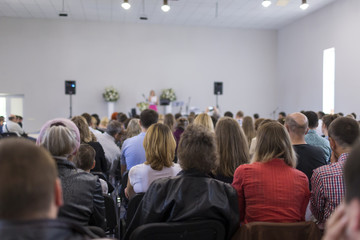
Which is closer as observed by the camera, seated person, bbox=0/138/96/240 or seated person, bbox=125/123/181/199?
seated person, bbox=0/138/96/240

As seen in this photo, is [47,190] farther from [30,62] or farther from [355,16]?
[30,62]

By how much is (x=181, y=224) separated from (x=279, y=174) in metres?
0.80

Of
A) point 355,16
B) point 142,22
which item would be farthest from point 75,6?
point 355,16

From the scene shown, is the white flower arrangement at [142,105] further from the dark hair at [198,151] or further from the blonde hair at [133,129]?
the dark hair at [198,151]

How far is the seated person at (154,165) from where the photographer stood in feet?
9.01

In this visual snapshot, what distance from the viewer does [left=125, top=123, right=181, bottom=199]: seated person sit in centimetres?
275

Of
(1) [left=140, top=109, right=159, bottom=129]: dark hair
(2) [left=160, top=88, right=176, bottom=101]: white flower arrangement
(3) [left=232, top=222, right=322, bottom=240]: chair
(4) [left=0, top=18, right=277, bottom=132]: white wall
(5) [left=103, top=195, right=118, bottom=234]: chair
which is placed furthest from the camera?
(2) [left=160, top=88, right=176, bottom=101]: white flower arrangement

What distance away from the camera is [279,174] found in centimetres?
215

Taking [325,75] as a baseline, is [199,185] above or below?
below

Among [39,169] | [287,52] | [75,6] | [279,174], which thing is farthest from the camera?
[287,52]

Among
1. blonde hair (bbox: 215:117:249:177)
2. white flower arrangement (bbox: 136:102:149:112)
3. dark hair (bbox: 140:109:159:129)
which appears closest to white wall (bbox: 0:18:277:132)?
white flower arrangement (bbox: 136:102:149:112)

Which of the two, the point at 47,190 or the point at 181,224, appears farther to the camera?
the point at 181,224

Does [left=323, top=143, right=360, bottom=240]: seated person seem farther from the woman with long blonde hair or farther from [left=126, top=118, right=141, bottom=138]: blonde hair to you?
[left=126, top=118, right=141, bottom=138]: blonde hair

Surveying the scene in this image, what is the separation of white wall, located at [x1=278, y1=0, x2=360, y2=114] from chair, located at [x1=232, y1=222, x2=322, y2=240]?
9.48 metres
